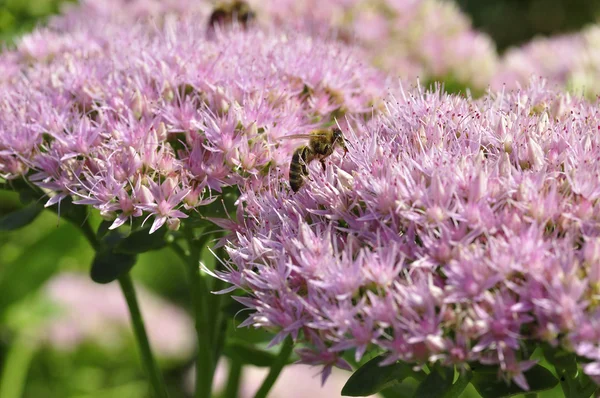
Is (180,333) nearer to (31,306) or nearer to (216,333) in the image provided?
(31,306)

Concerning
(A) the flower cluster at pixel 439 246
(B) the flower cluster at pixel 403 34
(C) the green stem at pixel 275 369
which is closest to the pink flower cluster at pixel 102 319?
(C) the green stem at pixel 275 369

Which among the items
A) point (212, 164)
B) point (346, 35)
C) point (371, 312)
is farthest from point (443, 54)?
point (371, 312)

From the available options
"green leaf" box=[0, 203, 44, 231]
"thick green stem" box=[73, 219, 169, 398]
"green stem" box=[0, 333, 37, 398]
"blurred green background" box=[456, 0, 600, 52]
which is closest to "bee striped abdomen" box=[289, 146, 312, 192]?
"thick green stem" box=[73, 219, 169, 398]

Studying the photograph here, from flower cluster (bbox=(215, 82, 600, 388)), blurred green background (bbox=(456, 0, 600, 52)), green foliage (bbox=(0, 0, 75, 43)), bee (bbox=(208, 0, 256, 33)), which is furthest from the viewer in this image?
blurred green background (bbox=(456, 0, 600, 52))

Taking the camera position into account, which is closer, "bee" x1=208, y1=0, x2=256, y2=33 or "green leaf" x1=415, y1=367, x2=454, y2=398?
"green leaf" x1=415, y1=367, x2=454, y2=398

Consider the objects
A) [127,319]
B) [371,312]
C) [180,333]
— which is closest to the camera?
[371,312]

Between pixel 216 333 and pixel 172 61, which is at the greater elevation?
pixel 172 61

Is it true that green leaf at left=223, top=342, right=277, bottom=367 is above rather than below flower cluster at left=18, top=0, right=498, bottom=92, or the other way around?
below

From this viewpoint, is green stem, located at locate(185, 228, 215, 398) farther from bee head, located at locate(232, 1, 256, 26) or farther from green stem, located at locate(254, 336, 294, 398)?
bee head, located at locate(232, 1, 256, 26)
